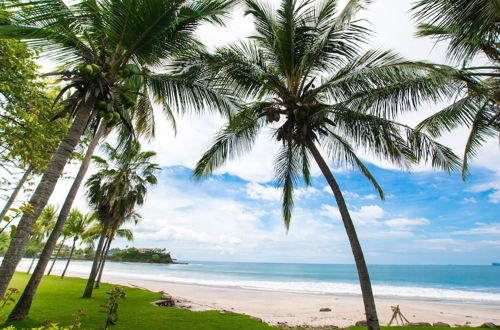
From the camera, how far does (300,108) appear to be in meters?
6.45

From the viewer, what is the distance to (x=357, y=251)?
5.91 metres

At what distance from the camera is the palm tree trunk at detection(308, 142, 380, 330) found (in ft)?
17.7

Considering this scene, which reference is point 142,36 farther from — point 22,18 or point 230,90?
point 230,90

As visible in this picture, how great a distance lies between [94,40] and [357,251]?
21.8 ft

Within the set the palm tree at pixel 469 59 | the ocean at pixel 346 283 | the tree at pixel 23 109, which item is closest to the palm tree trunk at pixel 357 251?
the palm tree at pixel 469 59

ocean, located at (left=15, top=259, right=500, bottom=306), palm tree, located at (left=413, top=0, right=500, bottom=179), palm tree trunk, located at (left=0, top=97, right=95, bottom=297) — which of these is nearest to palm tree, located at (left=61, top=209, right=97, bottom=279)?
ocean, located at (left=15, top=259, right=500, bottom=306)

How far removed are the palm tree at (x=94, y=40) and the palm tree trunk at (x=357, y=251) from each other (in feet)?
12.6

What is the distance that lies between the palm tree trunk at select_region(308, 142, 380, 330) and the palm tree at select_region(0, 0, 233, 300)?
3.85 meters

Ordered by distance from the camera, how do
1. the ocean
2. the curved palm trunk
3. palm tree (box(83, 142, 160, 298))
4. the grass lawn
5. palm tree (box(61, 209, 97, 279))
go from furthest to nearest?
the ocean < palm tree (box(61, 209, 97, 279)) < palm tree (box(83, 142, 160, 298)) < the grass lawn < the curved palm trunk

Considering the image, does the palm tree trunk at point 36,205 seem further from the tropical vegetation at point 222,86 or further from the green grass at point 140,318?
the green grass at point 140,318

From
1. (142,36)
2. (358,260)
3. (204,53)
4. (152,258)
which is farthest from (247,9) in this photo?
(152,258)

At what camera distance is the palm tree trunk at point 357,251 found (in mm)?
5398

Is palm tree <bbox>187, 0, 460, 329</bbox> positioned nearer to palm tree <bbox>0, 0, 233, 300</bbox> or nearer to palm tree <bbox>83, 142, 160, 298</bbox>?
palm tree <bbox>0, 0, 233, 300</bbox>

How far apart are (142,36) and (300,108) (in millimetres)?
3573
